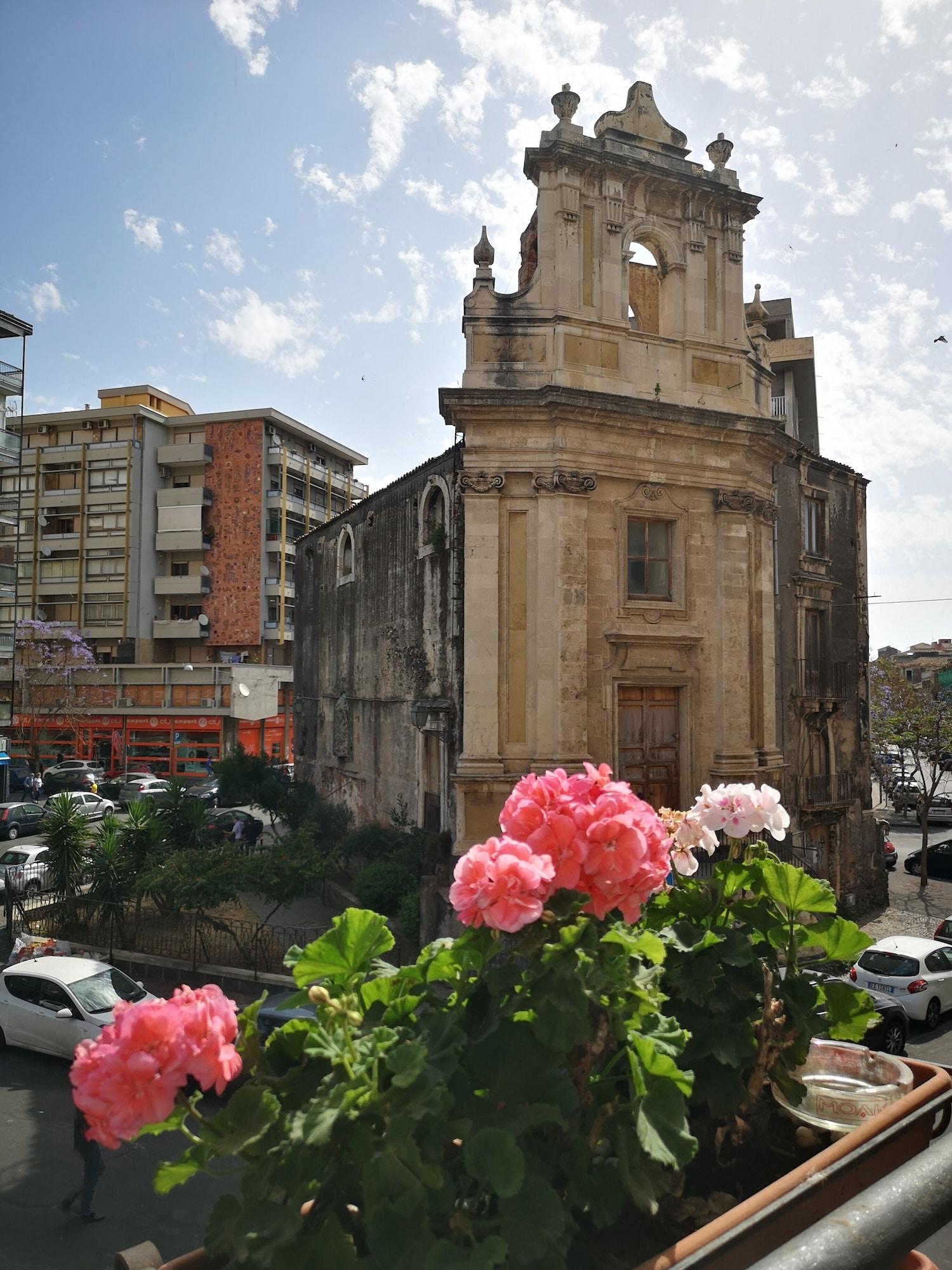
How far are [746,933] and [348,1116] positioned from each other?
1.32 meters

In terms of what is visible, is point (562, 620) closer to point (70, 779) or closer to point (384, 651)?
point (384, 651)

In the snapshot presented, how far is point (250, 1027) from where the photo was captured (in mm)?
1917

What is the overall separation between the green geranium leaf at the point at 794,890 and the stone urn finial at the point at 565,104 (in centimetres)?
1461

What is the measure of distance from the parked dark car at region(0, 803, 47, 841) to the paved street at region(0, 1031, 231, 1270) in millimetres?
19979

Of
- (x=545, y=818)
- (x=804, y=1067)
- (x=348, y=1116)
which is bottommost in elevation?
(x=804, y=1067)

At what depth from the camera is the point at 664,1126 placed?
1.88 meters

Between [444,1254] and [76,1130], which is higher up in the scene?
[444,1254]

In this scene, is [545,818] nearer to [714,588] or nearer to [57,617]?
[714,588]

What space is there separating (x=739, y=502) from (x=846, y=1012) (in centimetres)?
1333

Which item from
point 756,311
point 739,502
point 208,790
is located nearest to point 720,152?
point 756,311

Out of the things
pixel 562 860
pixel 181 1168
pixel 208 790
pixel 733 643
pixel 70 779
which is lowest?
pixel 208 790

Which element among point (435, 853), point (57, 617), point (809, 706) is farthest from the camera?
point (57, 617)

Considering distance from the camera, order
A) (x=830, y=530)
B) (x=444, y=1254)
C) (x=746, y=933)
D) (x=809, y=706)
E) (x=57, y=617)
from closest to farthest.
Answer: (x=444, y=1254), (x=746, y=933), (x=809, y=706), (x=830, y=530), (x=57, y=617)

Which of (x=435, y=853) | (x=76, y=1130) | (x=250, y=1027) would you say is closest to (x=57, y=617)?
(x=435, y=853)
